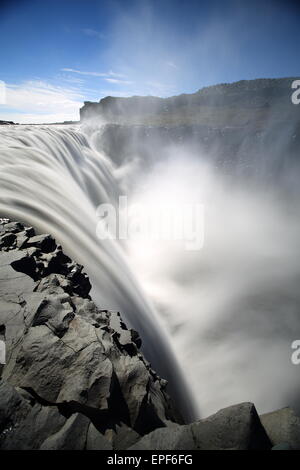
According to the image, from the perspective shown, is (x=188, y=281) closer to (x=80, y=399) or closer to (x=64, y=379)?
(x=64, y=379)

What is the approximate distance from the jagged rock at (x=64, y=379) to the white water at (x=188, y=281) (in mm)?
2358

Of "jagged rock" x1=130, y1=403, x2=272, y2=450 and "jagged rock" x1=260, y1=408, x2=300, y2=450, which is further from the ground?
"jagged rock" x1=130, y1=403, x2=272, y2=450

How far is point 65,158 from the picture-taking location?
1395cm

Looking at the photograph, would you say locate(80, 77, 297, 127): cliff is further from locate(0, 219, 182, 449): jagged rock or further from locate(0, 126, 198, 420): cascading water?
locate(0, 219, 182, 449): jagged rock

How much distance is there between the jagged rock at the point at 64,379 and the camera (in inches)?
81.9

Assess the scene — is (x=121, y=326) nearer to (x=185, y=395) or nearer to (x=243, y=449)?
(x=243, y=449)

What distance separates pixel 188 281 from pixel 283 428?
11108 millimetres

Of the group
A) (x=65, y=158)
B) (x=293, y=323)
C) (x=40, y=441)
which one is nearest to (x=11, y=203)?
(x=40, y=441)

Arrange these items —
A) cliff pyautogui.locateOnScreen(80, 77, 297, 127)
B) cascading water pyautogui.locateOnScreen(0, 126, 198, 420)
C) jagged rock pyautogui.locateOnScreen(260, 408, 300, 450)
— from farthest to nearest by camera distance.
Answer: cliff pyautogui.locateOnScreen(80, 77, 297, 127) → cascading water pyautogui.locateOnScreen(0, 126, 198, 420) → jagged rock pyautogui.locateOnScreen(260, 408, 300, 450)

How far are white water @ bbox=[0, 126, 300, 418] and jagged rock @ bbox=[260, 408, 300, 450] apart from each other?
3.74 m

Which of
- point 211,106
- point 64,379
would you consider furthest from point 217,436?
point 211,106

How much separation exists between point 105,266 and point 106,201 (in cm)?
948

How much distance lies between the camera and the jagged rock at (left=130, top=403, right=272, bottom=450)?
2.17 m

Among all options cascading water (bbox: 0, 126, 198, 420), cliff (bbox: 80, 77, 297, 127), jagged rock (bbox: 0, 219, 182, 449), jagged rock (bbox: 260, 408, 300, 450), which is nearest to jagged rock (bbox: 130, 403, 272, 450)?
jagged rock (bbox: 260, 408, 300, 450)
